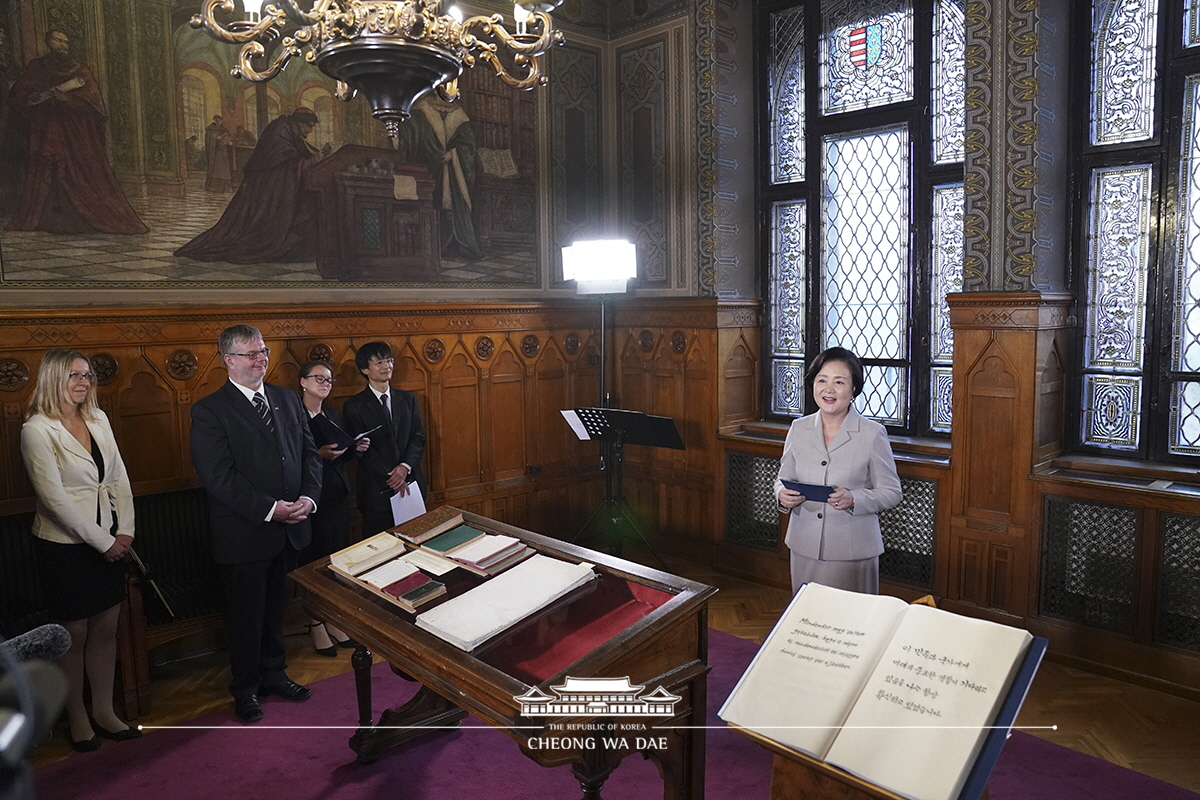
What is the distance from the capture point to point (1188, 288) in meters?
4.64

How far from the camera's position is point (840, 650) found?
5.97 feet

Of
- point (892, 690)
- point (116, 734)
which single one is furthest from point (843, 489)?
point (116, 734)

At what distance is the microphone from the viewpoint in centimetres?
101

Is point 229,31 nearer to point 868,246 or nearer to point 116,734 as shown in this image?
point 116,734

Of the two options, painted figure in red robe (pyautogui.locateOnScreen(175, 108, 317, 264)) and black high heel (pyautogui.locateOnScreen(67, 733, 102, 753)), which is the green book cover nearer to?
black high heel (pyautogui.locateOnScreen(67, 733, 102, 753))

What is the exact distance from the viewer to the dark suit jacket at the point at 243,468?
4113mm

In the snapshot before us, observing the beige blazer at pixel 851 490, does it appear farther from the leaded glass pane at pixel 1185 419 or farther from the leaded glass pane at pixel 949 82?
the leaded glass pane at pixel 949 82

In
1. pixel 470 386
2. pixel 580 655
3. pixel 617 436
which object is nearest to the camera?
pixel 580 655

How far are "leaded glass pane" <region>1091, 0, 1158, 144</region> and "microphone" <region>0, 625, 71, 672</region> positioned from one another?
18.0 ft

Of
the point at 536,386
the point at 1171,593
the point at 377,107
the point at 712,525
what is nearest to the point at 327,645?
the point at 536,386

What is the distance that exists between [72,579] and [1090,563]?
5.14 m

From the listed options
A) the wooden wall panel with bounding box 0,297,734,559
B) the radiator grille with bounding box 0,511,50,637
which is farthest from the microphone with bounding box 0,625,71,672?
the wooden wall panel with bounding box 0,297,734,559

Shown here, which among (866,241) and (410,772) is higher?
(866,241)

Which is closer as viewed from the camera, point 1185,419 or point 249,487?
point 249,487
